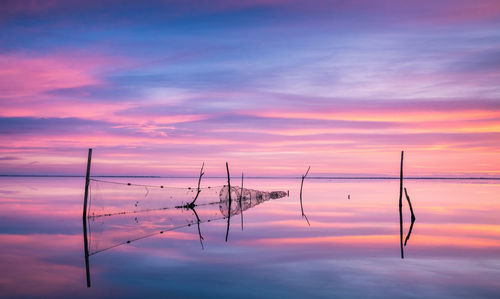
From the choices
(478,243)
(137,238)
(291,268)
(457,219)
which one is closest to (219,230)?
(137,238)

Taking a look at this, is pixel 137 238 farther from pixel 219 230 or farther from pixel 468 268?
pixel 468 268

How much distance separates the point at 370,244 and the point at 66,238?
15161 millimetres

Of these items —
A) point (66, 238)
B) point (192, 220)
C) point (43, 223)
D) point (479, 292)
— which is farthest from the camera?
point (192, 220)

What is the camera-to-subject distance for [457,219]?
34.5 metres

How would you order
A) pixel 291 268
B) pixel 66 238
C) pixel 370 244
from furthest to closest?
1. pixel 66 238
2. pixel 370 244
3. pixel 291 268

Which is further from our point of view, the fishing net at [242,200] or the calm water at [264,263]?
the fishing net at [242,200]

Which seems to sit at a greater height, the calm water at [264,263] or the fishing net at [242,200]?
the fishing net at [242,200]

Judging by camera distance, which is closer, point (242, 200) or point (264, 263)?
point (264, 263)

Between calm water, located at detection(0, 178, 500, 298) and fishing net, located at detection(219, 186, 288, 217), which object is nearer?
calm water, located at detection(0, 178, 500, 298)

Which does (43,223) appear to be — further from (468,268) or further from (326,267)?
(468,268)

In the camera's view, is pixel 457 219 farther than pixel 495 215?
No

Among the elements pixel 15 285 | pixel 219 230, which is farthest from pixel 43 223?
pixel 15 285

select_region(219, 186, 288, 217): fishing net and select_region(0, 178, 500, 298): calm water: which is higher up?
select_region(219, 186, 288, 217): fishing net

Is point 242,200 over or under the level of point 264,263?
over
